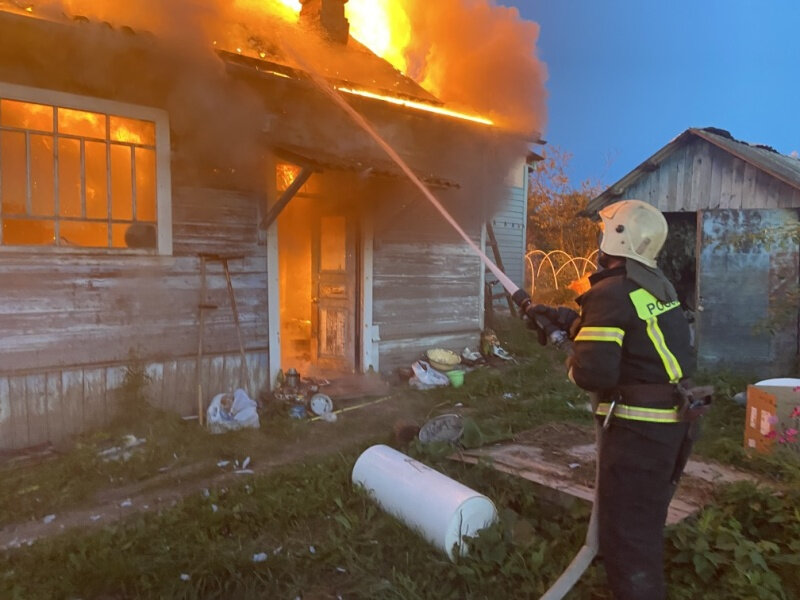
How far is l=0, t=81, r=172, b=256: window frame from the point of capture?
564 centimetres

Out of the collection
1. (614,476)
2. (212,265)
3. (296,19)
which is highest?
(296,19)

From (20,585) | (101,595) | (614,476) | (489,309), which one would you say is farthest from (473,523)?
(489,309)

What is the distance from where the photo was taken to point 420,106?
915 centimetres

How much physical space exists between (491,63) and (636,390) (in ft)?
26.0

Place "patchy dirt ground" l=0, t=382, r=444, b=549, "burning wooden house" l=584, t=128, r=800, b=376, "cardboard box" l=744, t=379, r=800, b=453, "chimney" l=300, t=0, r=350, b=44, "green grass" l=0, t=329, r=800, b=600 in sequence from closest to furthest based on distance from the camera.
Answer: "green grass" l=0, t=329, r=800, b=600 < "patchy dirt ground" l=0, t=382, r=444, b=549 < "cardboard box" l=744, t=379, r=800, b=453 < "burning wooden house" l=584, t=128, r=800, b=376 < "chimney" l=300, t=0, r=350, b=44

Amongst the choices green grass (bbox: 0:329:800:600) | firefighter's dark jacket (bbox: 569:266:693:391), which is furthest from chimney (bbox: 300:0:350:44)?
firefighter's dark jacket (bbox: 569:266:693:391)

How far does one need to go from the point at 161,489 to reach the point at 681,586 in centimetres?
411

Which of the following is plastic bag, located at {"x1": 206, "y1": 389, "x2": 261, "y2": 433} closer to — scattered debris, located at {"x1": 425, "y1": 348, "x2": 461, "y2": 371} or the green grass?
the green grass

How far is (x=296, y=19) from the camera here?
10.4 meters

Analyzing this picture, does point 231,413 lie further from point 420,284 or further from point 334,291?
point 420,284

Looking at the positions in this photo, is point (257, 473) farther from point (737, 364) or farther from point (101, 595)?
point (737, 364)

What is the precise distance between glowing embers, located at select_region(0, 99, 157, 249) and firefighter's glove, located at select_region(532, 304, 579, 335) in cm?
502

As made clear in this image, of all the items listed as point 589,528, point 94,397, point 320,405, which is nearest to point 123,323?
point 94,397

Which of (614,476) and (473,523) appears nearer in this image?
(614,476)
